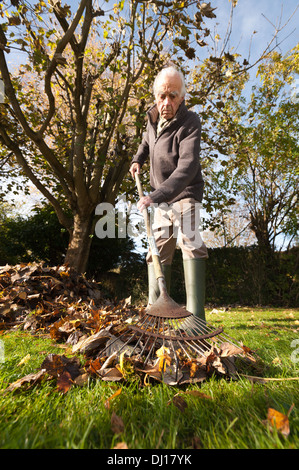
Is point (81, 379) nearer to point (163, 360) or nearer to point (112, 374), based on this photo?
point (112, 374)

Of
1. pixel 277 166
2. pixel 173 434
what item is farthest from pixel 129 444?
pixel 277 166

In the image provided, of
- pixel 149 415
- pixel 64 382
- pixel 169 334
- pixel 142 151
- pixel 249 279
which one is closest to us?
pixel 149 415

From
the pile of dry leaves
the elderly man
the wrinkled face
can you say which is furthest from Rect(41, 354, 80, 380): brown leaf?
the wrinkled face

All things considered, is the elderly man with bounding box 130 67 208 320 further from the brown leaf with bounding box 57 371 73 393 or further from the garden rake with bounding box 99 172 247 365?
the brown leaf with bounding box 57 371 73 393

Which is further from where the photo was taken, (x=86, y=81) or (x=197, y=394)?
(x=86, y=81)

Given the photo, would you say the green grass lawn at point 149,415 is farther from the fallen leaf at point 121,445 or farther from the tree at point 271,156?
the tree at point 271,156

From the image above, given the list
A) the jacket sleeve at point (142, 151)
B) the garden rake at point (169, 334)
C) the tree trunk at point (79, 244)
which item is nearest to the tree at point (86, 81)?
the tree trunk at point (79, 244)

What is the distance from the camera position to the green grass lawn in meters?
0.90

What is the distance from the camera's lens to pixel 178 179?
2.46 m

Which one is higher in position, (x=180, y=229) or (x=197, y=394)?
(x=180, y=229)

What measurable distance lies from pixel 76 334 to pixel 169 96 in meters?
2.40

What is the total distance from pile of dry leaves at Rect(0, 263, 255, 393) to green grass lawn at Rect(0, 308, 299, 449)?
0.06m

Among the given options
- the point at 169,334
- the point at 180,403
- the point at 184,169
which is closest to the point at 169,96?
the point at 184,169

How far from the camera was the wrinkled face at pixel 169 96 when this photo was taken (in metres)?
2.70
